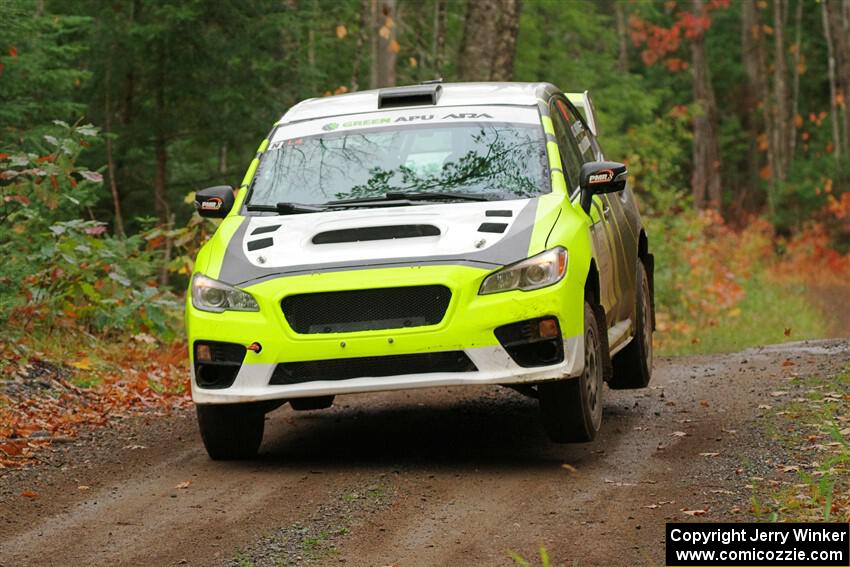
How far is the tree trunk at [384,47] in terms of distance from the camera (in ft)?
67.1

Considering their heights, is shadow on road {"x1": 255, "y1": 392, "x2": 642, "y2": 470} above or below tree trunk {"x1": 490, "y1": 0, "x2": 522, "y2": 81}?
below

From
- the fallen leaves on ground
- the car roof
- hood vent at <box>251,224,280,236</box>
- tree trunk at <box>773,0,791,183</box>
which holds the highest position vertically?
the car roof

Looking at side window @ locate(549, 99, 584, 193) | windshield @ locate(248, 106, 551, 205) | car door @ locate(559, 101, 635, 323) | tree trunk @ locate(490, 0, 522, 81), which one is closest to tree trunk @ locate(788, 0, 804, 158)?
tree trunk @ locate(490, 0, 522, 81)

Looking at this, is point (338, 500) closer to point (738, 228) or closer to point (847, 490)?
point (847, 490)

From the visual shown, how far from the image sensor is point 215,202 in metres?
8.52

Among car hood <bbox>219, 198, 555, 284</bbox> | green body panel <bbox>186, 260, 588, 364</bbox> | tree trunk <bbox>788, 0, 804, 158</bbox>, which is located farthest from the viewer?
tree trunk <bbox>788, 0, 804, 158</bbox>

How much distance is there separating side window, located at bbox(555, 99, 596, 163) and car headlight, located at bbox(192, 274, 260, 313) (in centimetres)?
294

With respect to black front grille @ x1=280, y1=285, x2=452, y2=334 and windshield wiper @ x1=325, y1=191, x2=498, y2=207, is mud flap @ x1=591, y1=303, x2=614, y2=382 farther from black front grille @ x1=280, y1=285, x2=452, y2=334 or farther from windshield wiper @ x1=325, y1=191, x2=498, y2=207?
black front grille @ x1=280, y1=285, x2=452, y2=334

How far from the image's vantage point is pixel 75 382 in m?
11.2

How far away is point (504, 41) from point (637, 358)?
896 cm

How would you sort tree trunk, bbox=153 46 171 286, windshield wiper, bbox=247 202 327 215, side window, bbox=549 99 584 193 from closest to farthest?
windshield wiper, bbox=247 202 327 215 → side window, bbox=549 99 584 193 → tree trunk, bbox=153 46 171 286

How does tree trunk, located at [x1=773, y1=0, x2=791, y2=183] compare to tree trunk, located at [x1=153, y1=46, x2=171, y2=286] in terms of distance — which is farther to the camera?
tree trunk, located at [x1=773, y1=0, x2=791, y2=183]

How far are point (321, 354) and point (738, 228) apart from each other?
35.3 metres

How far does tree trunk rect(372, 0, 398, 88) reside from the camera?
20.5 meters
